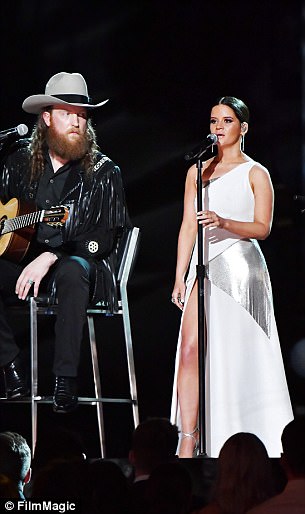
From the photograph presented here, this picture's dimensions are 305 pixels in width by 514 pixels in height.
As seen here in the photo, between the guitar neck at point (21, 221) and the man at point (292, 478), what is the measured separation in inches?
86.4

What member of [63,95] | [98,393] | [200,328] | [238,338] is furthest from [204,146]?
[98,393]

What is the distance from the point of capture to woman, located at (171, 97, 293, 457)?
4.95 meters

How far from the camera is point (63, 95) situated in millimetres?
5398

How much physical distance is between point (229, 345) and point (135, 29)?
2.28 m

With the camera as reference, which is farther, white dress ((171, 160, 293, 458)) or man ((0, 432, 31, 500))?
white dress ((171, 160, 293, 458))

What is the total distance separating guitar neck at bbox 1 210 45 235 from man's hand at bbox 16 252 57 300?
0.19m

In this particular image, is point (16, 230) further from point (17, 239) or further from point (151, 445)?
point (151, 445)

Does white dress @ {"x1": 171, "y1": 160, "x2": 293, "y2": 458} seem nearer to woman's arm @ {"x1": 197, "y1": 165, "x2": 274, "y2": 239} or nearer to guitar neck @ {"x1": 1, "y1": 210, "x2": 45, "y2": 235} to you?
woman's arm @ {"x1": 197, "y1": 165, "x2": 274, "y2": 239}

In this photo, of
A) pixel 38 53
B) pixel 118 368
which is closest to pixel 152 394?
pixel 118 368

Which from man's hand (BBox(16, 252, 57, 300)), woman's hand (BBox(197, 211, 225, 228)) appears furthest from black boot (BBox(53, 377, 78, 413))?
woman's hand (BBox(197, 211, 225, 228))

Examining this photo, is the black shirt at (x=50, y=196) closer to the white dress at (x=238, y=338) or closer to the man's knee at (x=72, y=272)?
the man's knee at (x=72, y=272)

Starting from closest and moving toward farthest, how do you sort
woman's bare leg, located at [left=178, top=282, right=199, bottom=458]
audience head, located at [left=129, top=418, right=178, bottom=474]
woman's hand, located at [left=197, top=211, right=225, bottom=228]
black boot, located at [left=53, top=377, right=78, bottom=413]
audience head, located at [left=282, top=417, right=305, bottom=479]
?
audience head, located at [left=282, top=417, right=305, bottom=479]
audience head, located at [left=129, top=418, right=178, bottom=474]
woman's hand, located at [left=197, top=211, right=225, bottom=228]
black boot, located at [left=53, top=377, right=78, bottom=413]
woman's bare leg, located at [left=178, top=282, right=199, bottom=458]

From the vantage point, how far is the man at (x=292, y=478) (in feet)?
8.97

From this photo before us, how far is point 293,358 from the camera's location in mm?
6109
